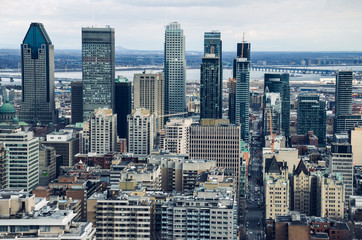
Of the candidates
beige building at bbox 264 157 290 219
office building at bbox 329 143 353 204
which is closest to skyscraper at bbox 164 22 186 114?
office building at bbox 329 143 353 204

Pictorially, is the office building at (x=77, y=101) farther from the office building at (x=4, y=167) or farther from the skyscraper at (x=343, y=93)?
the office building at (x=4, y=167)

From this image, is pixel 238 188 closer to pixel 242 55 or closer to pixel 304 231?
pixel 304 231

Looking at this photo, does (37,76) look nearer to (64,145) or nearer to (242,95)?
(242,95)

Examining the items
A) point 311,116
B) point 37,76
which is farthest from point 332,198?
point 37,76

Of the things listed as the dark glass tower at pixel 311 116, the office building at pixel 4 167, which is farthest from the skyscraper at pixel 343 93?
the office building at pixel 4 167

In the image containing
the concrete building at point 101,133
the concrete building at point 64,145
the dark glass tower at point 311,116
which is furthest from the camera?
the dark glass tower at point 311,116
